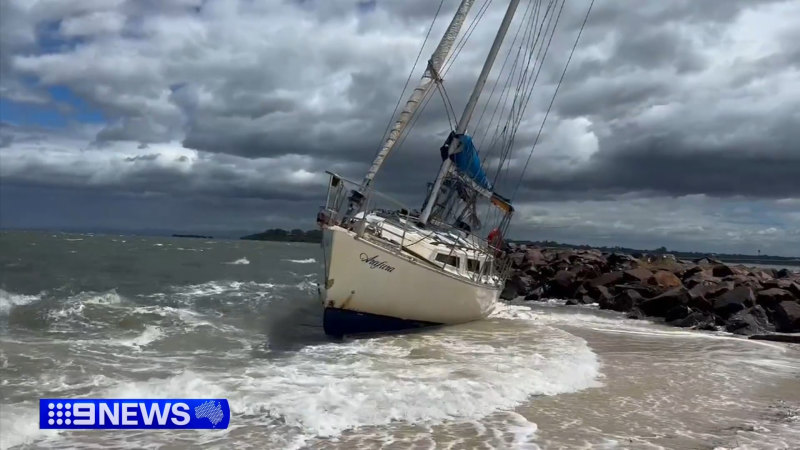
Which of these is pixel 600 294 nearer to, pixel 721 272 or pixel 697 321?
pixel 697 321

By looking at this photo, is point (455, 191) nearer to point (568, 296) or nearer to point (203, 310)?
point (203, 310)

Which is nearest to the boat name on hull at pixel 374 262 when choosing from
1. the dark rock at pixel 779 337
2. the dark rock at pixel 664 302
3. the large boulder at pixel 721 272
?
the dark rock at pixel 779 337

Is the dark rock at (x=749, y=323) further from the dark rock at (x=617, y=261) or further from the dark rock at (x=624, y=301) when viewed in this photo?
the dark rock at (x=617, y=261)

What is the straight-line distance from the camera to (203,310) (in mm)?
19594

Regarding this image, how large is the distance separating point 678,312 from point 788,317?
10.4 ft

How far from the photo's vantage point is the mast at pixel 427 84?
16156 millimetres

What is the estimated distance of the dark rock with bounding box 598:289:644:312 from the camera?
74.9 ft

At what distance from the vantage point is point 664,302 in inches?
846

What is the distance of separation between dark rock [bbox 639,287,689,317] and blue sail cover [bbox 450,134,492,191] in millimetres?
7698

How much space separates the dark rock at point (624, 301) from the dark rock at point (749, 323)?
14.3ft

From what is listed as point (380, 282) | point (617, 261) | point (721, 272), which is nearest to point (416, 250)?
point (380, 282)

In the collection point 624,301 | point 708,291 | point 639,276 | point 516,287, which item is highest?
point 639,276

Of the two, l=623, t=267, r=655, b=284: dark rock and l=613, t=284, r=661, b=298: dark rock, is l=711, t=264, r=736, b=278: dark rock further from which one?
l=613, t=284, r=661, b=298: dark rock

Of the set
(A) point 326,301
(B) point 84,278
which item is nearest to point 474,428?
(A) point 326,301
